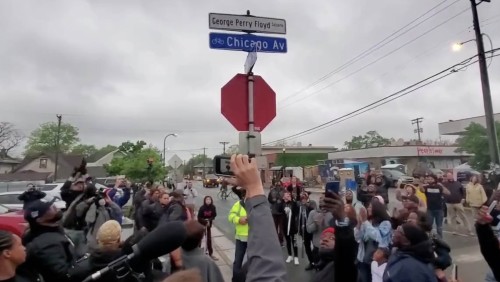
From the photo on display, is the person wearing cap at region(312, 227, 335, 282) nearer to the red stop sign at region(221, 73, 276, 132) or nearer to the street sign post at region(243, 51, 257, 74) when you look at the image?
the red stop sign at region(221, 73, 276, 132)

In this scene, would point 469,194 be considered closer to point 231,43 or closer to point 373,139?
point 231,43

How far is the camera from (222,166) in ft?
9.02

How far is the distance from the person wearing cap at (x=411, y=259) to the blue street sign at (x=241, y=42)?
2.87 m

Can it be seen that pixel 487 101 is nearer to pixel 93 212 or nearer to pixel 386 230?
pixel 386 230

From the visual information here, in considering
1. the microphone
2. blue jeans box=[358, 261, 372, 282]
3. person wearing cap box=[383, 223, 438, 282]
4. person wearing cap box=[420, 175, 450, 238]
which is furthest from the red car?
person wearing cap box=[420, 175, 450, 238]

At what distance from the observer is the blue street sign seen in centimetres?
496

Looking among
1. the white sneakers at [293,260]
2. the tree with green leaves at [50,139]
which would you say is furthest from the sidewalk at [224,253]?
the tree with green leaves at [50,139]

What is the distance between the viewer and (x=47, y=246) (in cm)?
315

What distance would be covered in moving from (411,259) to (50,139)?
3570 inches

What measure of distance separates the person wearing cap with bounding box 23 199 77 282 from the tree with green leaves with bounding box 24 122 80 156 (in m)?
85.8

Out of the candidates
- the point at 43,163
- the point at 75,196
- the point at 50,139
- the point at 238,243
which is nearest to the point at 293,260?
→ the point at 238,243

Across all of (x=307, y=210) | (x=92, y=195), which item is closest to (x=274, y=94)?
(x=92, y=195)

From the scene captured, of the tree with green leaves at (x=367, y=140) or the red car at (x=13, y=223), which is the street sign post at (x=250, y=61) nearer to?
the red car at (x=13, y=223)

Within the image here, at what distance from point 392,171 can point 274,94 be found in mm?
30654
